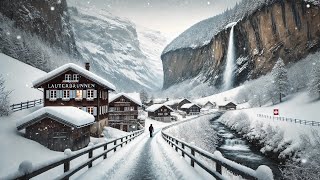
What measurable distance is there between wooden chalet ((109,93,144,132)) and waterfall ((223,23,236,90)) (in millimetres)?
126800

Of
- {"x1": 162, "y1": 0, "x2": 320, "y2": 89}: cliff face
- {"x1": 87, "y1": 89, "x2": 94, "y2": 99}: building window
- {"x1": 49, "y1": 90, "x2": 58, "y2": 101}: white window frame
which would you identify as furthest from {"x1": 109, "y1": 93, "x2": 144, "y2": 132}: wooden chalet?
{"x1": 162, "y1": 0, "x2": 320, "y2": 89}: cliff face

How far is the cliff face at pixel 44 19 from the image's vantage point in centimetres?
12188

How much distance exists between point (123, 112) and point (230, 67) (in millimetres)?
135026

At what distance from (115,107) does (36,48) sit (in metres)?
74.7

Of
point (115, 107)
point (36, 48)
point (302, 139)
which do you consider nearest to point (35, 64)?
point (36, 48)

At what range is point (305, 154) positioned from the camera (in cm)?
3341

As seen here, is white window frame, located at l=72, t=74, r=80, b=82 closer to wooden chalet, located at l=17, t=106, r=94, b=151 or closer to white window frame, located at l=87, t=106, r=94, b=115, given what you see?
white window frame, located at l=87, t=106, r=94, b=115

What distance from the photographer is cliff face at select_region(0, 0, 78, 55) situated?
12188 centimetres

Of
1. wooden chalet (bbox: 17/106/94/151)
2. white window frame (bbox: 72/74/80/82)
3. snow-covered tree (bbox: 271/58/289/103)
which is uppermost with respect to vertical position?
snow-covered tree (bbox: 271/58/289/103)

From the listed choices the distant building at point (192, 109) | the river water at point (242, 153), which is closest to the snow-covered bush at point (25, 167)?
the river water at point (242, 153)

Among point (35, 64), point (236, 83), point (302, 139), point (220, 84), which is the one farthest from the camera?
point (220, 84)

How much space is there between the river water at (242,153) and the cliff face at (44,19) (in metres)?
99.5

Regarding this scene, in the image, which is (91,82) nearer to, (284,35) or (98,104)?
(98,104)

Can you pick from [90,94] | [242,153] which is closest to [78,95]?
[90,94]
